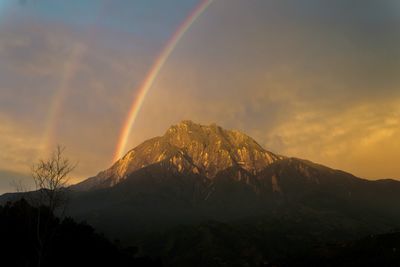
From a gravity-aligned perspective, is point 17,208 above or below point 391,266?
above

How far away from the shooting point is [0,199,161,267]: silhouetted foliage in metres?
84.9

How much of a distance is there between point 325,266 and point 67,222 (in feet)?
187

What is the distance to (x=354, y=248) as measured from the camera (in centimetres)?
9400

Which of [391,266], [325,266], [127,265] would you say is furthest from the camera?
[127,265]

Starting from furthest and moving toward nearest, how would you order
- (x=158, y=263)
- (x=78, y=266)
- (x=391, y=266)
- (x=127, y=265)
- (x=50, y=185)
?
1. (x=158, y=263)
2. (x=127, y=265)
3. (x=78, y=266)
4. (x=391, y=266)
5. (x=50, y=185)

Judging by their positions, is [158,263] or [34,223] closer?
[34,223]

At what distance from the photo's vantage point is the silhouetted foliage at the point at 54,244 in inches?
3342

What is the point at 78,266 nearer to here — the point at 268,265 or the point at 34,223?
the point at 34,223

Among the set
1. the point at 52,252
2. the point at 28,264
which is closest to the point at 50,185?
the point at 28,264

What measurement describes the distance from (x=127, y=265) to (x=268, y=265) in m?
29.1

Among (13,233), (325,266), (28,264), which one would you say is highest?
(13,233)

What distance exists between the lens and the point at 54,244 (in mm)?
91438

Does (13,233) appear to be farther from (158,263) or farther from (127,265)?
(158,263)

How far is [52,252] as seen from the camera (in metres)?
87.8
